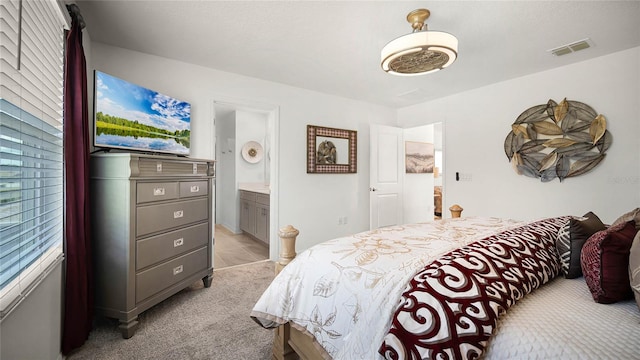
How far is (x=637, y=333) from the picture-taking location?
706mm

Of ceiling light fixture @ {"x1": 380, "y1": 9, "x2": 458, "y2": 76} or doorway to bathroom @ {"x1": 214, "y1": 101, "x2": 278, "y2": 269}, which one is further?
doorway to bathroom @ {"x1": 214, "y1": 101, "x2": 278, "y2": 269}

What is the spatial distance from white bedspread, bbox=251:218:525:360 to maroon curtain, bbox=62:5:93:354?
1235 millimetres

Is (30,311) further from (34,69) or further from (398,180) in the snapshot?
(398,180)

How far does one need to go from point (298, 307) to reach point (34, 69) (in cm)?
169

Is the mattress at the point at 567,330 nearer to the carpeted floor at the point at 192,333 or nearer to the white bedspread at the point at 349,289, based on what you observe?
the white bedspread at the point at 349,289

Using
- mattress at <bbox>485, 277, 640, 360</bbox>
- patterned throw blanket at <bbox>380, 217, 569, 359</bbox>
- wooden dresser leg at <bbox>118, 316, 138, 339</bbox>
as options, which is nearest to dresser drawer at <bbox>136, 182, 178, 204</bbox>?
wooden dresser leg at <bbox>118, 316, 138, 339</bbox>

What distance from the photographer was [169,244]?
214 centimetres

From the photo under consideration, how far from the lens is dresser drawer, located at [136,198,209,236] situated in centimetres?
191

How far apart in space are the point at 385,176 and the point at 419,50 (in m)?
2.75

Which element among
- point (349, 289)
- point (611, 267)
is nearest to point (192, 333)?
point (349, 289)

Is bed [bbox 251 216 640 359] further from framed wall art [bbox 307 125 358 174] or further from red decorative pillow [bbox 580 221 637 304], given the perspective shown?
framed wall art [bbox 307 125 358 174]

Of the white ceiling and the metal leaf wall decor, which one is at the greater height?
the white ceiling

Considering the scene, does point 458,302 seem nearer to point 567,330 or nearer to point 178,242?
point 567,330

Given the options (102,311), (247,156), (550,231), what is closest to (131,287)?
(102,311)
